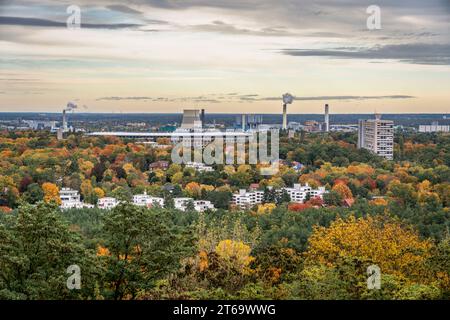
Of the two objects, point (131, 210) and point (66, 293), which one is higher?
point (131, 210)

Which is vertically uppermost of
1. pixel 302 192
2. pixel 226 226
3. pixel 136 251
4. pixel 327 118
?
pixel 327 118

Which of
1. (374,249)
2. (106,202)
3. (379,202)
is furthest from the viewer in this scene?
(379,202)

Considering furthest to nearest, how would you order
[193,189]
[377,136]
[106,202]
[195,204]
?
1. [377,136]
2. [193,189]
3. [195,204]
4. [106,202]

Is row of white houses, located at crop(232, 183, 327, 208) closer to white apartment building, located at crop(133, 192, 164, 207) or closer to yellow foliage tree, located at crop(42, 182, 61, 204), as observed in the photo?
white apartment building, located at crop(133, 192, 164, 207)

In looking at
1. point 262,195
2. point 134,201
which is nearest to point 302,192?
point 262,195

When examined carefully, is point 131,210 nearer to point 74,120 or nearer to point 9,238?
point 9,238

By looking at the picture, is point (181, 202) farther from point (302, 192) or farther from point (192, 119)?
point (302, 192)

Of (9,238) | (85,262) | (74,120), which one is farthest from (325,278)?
(74,120)

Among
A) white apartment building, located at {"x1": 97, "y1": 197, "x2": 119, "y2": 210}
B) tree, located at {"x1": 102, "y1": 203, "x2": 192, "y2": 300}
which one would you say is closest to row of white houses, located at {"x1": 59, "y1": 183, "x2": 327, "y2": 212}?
white apartment building, located at {"x1": 97, "y1": 197, "x2": 119, "y2": 210}
